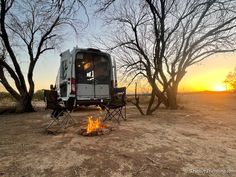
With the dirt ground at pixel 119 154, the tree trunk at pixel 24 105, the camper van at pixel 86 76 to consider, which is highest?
the camper van at pixel 86 76

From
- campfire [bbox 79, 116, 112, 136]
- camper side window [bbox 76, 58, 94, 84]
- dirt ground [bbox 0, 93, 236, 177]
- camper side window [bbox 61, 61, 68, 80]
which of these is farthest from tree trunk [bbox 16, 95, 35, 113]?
campfire [bbox 79, 116, 112, 136]

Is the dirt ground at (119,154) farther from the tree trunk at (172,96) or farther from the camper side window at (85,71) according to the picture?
the tree trunk at (172,96)

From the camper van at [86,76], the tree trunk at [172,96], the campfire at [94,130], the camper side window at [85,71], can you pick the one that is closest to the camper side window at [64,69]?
the camper van at [86,76]

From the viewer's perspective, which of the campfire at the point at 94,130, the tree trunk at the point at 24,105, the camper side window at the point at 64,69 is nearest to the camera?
the campfire at the point at 94,130

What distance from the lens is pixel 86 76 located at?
7.45m

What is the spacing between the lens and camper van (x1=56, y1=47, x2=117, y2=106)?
23.4 feet

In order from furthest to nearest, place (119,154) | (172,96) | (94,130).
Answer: (172,96)
(94,130)
(119,154)

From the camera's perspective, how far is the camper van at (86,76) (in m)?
7.14

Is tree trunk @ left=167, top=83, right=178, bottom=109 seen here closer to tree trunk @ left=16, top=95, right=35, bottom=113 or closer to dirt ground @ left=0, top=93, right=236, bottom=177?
dirt ground @ left=0, top=93, right=236, bottom=177

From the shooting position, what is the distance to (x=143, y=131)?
4961 millimetres

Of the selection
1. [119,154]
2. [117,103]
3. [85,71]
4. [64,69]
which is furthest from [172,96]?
[119,154]

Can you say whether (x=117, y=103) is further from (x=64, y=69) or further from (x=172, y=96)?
(x=172, y=96)

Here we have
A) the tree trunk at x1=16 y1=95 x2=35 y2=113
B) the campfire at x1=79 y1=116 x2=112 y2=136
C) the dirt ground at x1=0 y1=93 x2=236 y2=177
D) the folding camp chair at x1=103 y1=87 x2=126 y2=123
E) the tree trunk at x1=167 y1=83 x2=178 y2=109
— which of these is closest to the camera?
the dirt ground at x1=0 y1=93 x2=236 y2=177

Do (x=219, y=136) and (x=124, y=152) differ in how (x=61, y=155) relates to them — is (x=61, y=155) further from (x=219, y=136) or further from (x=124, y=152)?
(x=219, y=136)
